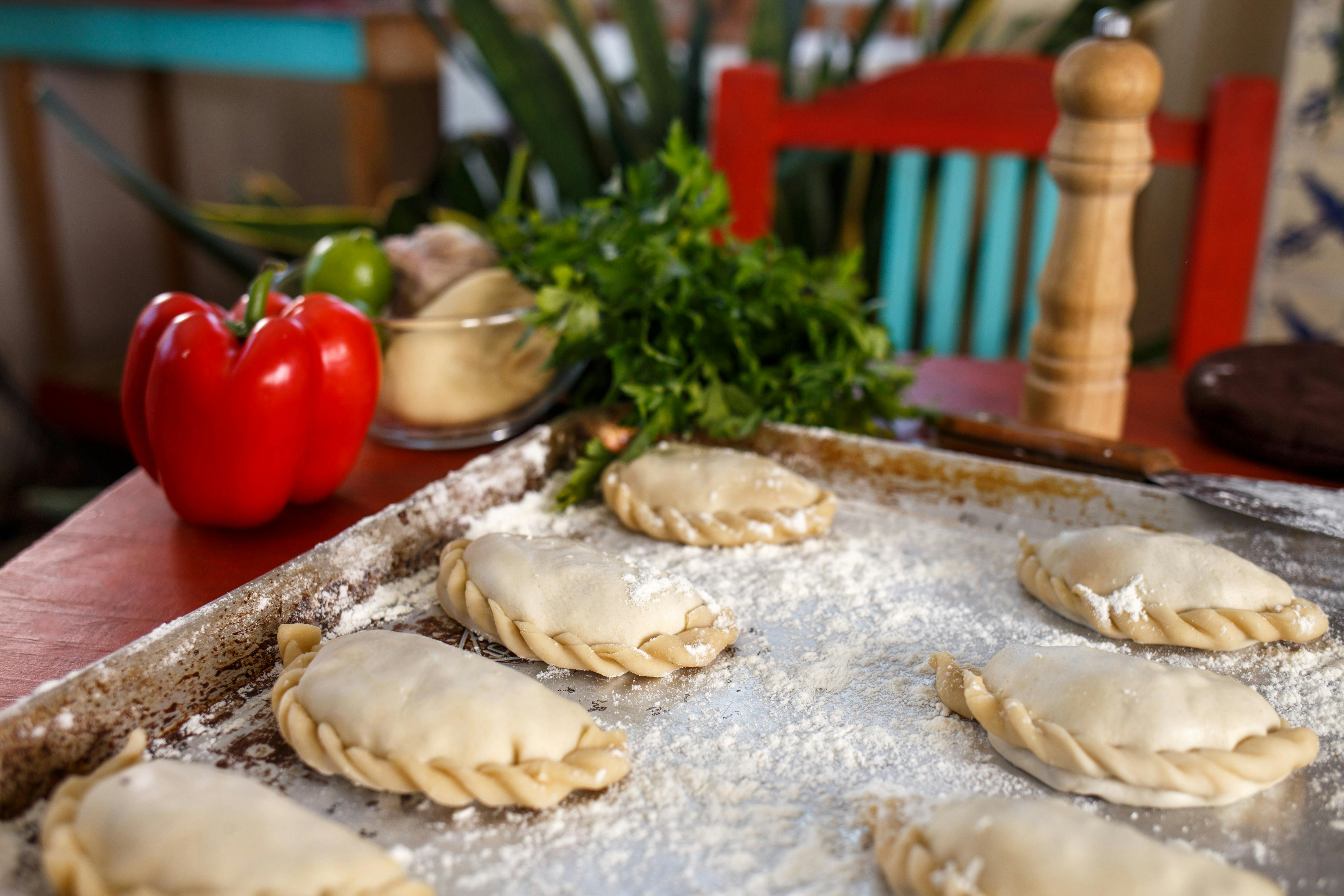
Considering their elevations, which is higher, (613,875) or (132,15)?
(132,15)

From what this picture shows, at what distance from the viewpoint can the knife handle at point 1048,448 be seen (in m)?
1.35

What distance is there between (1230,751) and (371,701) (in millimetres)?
722

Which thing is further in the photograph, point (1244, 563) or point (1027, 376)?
point (1027, 376)

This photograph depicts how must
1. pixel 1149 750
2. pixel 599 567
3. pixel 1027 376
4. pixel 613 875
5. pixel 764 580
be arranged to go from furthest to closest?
pixel 1027 376 → pixel 764 580 → pixel 599 567 → pixel 1149 750 → pixel 613 875

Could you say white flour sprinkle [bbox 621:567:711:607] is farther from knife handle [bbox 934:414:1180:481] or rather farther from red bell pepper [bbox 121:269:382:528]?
knife handle [bbox 934:414:1180:481]

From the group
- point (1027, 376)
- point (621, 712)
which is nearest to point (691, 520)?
point (621, 712)

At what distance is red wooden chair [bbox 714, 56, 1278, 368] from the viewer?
200 cm

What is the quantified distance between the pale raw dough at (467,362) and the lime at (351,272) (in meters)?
0.08

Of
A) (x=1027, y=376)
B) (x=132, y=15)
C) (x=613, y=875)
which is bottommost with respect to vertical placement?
(x=613, y=875)

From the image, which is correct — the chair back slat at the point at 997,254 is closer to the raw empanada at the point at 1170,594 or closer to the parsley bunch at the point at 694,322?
the parsley bunch at the point at 694,322

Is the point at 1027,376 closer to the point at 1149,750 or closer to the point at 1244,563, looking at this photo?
the point at 1244,563

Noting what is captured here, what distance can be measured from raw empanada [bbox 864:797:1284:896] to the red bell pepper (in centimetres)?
82

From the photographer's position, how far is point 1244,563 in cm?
112

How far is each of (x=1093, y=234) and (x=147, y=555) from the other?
4.14 ft
